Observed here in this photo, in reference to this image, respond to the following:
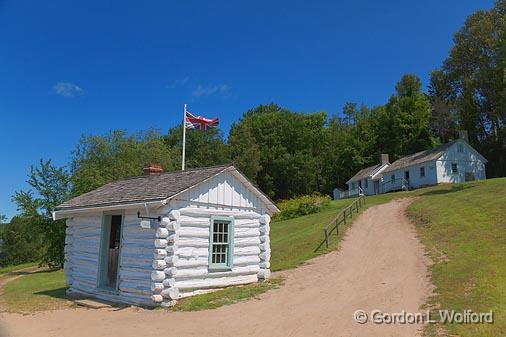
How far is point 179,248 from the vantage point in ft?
47.2

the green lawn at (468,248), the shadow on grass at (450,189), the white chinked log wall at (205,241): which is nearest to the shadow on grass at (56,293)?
the white chinked log wall at (205,241)

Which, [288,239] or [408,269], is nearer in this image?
[408,269]

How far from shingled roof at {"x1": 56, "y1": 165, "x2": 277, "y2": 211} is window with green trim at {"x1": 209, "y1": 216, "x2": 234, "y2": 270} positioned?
66.9 inches

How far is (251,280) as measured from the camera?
16.9 meters

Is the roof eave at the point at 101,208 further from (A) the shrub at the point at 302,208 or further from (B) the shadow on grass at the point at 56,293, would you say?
(A) the shrub at the point at 302,208

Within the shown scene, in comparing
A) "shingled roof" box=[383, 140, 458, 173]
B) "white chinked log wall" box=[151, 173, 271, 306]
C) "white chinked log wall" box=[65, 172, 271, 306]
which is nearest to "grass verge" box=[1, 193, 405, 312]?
"white chinked log wall" box=[151, 173, 271, 306]

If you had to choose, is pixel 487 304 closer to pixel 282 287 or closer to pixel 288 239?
pixel 282 287

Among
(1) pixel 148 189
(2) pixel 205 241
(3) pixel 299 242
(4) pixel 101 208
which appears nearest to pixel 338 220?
(3) pixel 299 242

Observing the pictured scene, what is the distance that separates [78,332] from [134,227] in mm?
4812

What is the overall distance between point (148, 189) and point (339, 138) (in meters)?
60.8

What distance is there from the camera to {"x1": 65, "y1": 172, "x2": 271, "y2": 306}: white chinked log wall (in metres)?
14.1

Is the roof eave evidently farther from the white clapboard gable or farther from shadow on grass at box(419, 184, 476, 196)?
shadow on grass at box(419, 184, 476, 196)

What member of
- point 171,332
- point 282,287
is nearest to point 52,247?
point 282,287

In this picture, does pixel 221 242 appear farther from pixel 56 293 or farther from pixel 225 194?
pixel 56 293
